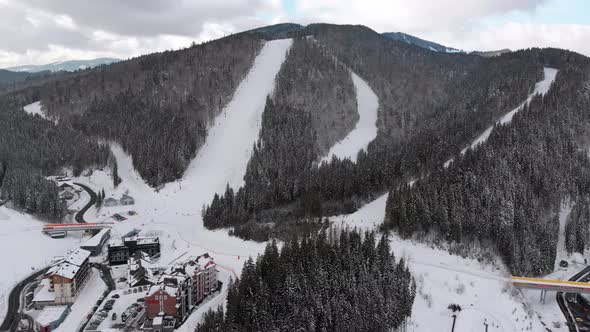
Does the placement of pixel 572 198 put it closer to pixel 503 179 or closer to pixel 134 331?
pixel 503 179

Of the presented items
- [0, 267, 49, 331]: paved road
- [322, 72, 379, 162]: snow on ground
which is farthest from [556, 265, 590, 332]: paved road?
[0, 267, 49, 331]: paved road

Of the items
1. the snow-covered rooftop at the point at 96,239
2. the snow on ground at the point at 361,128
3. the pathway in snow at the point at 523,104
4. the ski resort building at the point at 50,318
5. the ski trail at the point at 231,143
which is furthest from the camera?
the snow on ground at the point at 361,128

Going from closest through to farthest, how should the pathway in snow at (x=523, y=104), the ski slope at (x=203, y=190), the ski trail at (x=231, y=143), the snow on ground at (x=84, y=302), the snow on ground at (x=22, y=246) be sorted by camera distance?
1. the snow on ground at (x=84, y=302)
2. the snow on ground at (x=22, y=246)
3. the ski slope at (x=203, y=190)
4. the pathway in snow at (x=523, y=104)
5. the ski trail at (x=231, y=143)

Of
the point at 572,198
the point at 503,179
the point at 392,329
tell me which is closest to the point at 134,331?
the point at 392,329

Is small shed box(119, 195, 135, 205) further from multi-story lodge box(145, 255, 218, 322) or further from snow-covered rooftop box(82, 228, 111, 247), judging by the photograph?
multi-story lodge box(145, 255, 218, 322)

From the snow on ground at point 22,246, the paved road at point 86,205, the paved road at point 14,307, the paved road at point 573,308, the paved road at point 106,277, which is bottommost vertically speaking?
the paved road at point 573,308

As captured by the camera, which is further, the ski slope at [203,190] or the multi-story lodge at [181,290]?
the ski slope at [203,190]

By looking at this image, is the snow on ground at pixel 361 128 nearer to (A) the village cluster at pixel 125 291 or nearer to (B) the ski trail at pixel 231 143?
(B) the ski trail at pixel 231 143

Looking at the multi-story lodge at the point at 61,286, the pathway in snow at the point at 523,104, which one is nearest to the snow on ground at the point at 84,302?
the multi-story lodge at the point at 61,286
